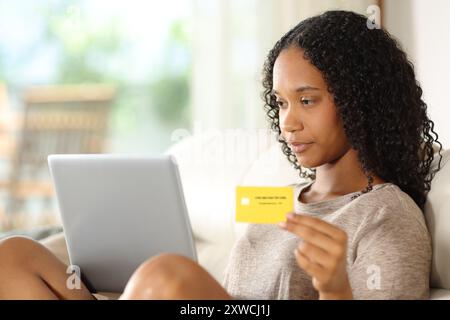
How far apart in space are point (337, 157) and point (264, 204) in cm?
40

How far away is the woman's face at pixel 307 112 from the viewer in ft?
4.52

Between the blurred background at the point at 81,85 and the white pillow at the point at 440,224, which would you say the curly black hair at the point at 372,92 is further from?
the blurred background at the point at 81,85

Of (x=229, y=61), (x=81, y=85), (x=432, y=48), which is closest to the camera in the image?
(x=432, y=48)

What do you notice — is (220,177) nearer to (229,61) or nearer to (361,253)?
(361,253)

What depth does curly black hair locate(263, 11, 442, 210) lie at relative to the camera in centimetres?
140

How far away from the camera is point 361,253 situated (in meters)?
1.22

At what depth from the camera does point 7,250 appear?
1.41 m

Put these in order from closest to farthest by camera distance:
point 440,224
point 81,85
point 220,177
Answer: point 440,224 → point 220,177 → point 81,85

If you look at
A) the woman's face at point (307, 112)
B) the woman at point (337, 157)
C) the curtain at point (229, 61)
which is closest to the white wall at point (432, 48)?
the curtain at point (229, 61)

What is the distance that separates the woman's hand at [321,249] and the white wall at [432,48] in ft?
4.76

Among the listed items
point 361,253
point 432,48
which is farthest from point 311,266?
point 432,48

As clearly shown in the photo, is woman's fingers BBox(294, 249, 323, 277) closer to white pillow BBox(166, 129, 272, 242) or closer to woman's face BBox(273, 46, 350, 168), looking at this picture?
woman's face BBox(273, 46, 350, 168)

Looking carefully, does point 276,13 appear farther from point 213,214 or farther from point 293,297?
point 293,297
